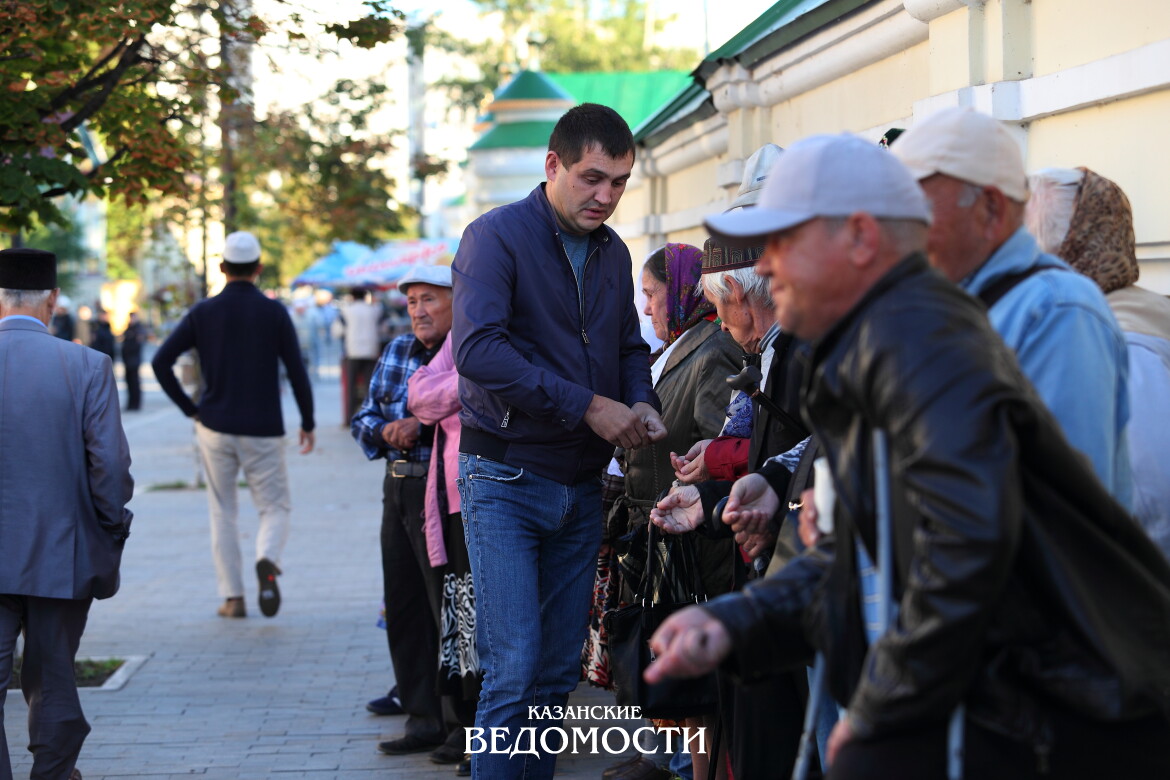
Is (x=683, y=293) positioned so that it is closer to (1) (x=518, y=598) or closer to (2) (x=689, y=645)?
(1) (x=518, y=598)

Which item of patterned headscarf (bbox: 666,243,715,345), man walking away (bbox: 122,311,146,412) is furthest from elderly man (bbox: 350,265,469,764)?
man walking away (bbox: 122,311,146,412)

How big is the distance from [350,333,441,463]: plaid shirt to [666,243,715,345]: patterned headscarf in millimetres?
1432

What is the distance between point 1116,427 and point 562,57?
47420 millimetres

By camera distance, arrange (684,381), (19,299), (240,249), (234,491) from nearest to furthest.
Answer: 1. (684,381)
2. (19,299)
3. (240,249)
4. (234,491)

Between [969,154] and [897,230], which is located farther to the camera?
[969,154]

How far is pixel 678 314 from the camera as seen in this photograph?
4.97m

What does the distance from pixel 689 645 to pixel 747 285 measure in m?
2.05

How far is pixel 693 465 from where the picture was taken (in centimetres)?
423

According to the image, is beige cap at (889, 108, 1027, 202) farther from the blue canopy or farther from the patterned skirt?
the blue canopy

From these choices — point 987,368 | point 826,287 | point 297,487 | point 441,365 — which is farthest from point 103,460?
point 297,487

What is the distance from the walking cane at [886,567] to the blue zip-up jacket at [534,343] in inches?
73.9

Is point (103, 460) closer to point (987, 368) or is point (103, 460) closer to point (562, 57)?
point (987, 368)

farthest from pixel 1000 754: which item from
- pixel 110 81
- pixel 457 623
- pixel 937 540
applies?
pixel 110 81

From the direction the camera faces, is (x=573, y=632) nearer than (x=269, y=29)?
Yes
